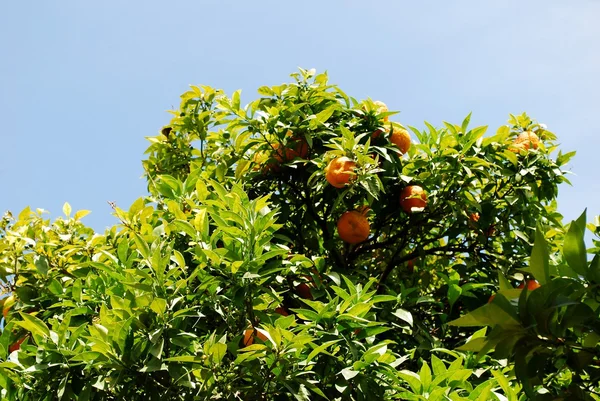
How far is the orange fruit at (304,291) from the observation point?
9.88 ft

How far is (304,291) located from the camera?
3016 mm

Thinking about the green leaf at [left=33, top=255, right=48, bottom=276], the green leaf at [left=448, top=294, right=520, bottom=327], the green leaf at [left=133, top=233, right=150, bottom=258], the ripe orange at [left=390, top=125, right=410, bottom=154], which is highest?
the ripe orange at [left=390, top=125, right=410, bottom=154]

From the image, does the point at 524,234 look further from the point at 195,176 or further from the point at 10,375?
the point at 10,375

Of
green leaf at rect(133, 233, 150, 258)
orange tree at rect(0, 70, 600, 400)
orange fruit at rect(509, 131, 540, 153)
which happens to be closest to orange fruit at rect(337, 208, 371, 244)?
orange tree at rect(0, 70, 600, 400)

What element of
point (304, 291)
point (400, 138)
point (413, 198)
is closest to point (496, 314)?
point (304, 291)

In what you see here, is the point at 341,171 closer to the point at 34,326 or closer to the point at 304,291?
the point at 304,291

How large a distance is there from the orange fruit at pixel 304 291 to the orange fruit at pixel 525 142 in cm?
142

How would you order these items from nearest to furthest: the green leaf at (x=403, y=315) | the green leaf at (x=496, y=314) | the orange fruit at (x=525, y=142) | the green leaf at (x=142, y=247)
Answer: the green leaf at (x=496, y=314)
the green leaf at (x=142, y=247)
the green leaf at (x=403, y=315)
the orange fruit at (x=525, y=142)

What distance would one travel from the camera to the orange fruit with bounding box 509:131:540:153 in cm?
350

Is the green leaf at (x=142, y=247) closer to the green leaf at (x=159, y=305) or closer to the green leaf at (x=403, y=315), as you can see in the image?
the green leaf at (x=159, y=305)

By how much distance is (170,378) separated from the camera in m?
2.28

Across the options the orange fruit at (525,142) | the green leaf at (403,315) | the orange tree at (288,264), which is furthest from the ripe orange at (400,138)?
the green leaf at (403,315)

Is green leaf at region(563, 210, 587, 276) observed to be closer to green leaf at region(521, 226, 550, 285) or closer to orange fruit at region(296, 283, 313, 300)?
green leaf at region(521, 226, 550, 285)

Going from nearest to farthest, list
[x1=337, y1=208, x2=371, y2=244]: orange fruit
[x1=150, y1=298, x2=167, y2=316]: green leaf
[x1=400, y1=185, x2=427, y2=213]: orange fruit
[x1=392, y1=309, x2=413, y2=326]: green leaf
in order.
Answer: [x1=150, y1=298, x2=167, y2=316]: green leaf, [x1=392, y1=309, x2=413, y2=326]: green leaf, [x1=337, y1=208, x2=371, y2=244]: orange fruit, [x1=400, y1=185, x2=427, y2=213]: orange fruit
